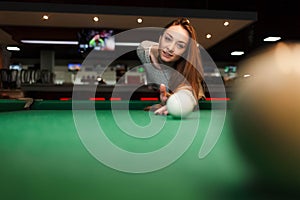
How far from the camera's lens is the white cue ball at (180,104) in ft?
4.72

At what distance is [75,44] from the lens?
21.4 ft

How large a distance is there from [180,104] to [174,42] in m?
0.45

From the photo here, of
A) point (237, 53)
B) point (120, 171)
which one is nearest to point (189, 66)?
point (120, 171)

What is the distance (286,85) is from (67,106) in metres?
1.91

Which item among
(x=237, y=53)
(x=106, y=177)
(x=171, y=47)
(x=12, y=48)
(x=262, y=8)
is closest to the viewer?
(x=106, y=177)

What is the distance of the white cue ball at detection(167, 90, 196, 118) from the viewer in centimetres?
144

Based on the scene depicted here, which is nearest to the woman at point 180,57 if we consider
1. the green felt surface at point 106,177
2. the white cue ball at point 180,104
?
the white cue ball at point 180,104

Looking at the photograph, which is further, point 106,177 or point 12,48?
point 12,48

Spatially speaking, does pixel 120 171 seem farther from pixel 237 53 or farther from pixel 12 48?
pixel 237 53

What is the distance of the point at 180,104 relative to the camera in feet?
4.73

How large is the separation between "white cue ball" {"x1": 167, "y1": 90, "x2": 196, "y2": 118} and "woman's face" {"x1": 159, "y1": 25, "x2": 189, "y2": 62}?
0.35 metres

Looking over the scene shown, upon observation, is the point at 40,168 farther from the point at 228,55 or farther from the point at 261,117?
the point at 228,55

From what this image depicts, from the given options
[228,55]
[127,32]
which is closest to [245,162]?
[127,32]

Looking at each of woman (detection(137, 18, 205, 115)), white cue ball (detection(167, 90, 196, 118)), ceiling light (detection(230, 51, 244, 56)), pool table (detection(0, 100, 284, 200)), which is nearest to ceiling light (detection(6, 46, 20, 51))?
ceiling light (detection(230, 51, 244, 56))
